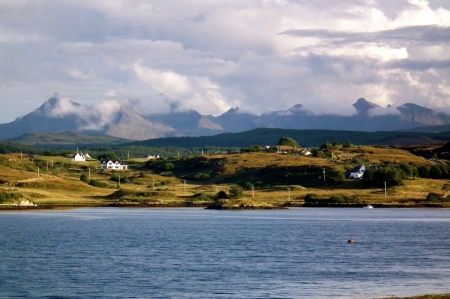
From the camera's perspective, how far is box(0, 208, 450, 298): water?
38.6 metres

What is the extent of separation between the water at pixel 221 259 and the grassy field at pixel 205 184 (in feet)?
127

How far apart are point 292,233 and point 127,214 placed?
39.7 m

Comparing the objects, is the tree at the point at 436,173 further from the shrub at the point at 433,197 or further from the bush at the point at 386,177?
the shrub at the point at 433,197

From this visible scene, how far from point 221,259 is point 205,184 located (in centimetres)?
11817

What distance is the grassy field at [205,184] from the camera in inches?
5054

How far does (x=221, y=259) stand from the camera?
168 ft

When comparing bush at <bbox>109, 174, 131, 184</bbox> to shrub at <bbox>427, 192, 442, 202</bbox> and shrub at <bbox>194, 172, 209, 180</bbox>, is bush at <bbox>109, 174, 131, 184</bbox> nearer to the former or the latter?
shrub at <bbox>194, 172, 209, 180</bbox>

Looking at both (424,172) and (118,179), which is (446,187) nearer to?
(424,172)

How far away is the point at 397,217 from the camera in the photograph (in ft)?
327

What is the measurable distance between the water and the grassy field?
38.6 m

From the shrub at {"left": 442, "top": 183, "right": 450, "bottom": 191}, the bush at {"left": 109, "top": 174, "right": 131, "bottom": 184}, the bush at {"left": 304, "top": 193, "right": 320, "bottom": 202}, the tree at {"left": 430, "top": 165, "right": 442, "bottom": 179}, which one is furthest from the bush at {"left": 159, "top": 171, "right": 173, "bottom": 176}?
the shrub at {"left": 442, "top": 183, "right": 450, "bottom": 191}

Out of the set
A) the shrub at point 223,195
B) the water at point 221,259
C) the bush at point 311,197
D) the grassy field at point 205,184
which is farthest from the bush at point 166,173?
the water at point 221,259

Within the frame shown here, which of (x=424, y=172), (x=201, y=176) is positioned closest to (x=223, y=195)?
(x=424, y=172)

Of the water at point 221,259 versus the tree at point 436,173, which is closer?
the water at point 221,259
